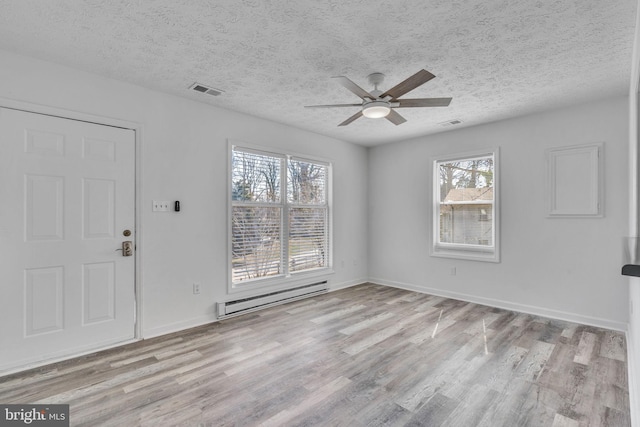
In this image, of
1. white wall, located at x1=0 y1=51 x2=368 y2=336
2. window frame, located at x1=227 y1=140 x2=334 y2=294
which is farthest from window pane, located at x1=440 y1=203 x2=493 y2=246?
white wall, located at x1=0 y1=51 x2=368 y2=336

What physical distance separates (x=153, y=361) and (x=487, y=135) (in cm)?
492

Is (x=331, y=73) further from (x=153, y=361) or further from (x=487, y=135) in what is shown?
(x=153, y=361)

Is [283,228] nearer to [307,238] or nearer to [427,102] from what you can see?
[307,238]

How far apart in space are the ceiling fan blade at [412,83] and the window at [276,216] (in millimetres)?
2146

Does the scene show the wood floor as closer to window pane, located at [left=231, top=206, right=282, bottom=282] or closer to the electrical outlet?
window pane, located at [left=231, top=206, right=282, bottom=282]

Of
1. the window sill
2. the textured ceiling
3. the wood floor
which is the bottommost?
the wood floor

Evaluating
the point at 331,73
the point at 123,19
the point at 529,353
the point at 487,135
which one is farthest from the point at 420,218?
the point at 123,19

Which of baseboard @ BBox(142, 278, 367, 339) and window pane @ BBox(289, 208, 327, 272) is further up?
window pane @ BBox(289, 208, 327, 272)

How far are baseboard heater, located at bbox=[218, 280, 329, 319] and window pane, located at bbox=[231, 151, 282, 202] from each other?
52.3 inches

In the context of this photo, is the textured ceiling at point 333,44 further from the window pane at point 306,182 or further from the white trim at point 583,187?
the window pane at point 306,182

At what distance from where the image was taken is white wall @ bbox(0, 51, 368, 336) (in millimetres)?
2805

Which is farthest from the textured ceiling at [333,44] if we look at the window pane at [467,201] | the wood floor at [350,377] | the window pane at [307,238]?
the wood floor at [350,377]

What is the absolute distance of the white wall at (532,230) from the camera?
3541 mm

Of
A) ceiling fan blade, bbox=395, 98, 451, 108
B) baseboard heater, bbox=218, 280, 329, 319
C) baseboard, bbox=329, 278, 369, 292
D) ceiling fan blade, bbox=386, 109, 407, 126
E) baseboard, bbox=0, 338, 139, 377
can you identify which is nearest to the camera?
baseboard, bbox=0, 338, 139, 377
